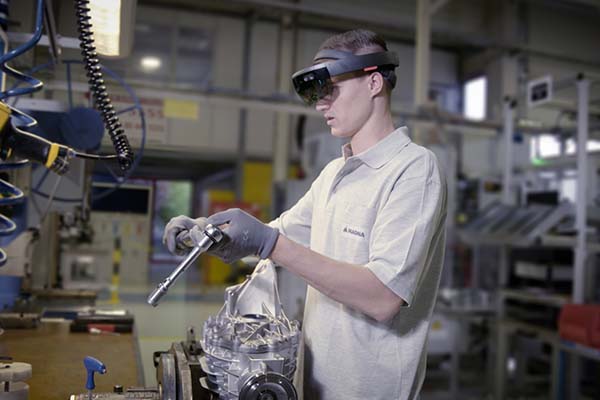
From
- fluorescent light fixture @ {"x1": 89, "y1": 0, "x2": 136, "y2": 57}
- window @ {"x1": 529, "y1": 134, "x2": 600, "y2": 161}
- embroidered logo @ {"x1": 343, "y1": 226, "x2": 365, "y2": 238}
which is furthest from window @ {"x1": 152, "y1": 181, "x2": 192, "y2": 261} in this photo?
window @ {"x1": 529, "y1": 134, "x2": 600, "y2": 161}

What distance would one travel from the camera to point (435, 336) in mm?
4141

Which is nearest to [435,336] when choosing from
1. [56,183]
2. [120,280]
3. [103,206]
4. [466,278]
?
[466,278]

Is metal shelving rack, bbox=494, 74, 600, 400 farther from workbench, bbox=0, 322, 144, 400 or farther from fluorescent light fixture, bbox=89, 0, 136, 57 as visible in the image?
fluorescent light fixture, bbox=89, 0, 136, 57

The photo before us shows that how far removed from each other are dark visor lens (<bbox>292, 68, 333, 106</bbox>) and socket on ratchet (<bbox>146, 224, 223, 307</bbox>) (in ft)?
1.40

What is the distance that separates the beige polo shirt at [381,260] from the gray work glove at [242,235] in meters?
0.20

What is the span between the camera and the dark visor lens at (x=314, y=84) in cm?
116

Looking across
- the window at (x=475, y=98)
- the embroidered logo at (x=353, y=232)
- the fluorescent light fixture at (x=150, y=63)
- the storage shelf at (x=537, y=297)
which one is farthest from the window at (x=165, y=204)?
the window at (x=475, y=98)

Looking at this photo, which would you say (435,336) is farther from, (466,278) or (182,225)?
(182,225)

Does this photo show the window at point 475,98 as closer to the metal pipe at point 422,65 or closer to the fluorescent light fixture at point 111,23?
the metal pipe at point 422,65

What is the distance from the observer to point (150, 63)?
618 centimetres

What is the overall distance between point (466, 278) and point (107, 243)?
443 cm

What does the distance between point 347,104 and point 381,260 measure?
391mm

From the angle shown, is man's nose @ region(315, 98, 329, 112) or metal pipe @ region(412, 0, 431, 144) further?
metal pipe @ region(412, 0, 431, 144)

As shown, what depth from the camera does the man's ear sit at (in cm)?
118
